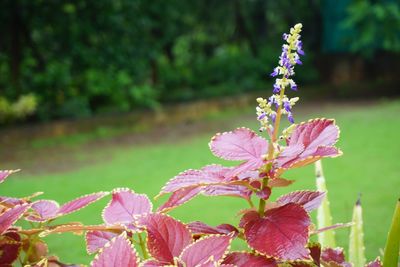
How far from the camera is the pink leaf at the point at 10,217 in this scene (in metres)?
0.88

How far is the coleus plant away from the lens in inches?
30.9

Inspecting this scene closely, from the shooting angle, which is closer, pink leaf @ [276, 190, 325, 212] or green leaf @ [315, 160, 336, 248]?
pink leaf @ [276, 190, 325, 212]

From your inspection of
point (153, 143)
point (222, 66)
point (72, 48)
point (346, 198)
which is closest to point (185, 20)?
point (222, 66)

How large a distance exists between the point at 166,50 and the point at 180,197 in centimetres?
1005

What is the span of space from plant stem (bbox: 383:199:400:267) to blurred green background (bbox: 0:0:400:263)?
2046 millimetres

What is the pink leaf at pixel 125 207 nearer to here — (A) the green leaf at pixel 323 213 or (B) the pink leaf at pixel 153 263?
(B) the pink leaf at pixel 153 263

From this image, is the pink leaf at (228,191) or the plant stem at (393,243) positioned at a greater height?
the pink leaf at (228,191)

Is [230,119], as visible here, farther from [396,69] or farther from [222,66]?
[396,69]

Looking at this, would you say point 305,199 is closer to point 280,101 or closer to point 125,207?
point 280,101

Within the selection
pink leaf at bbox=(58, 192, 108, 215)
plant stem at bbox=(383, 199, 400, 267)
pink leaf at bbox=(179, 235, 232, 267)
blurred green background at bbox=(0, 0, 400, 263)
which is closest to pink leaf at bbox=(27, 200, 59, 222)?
pink leaf at bbox=(58, 192, 108, 215)

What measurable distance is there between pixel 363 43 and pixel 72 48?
15.0ft

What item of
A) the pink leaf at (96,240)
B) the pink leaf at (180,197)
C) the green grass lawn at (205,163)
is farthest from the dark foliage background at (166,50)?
the pink leaf at (180,197)

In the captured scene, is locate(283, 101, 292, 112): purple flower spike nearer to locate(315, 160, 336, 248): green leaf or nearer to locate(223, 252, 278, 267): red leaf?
locate(223, 252, 278, 267): red leaf

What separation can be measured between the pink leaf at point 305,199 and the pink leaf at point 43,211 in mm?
385
